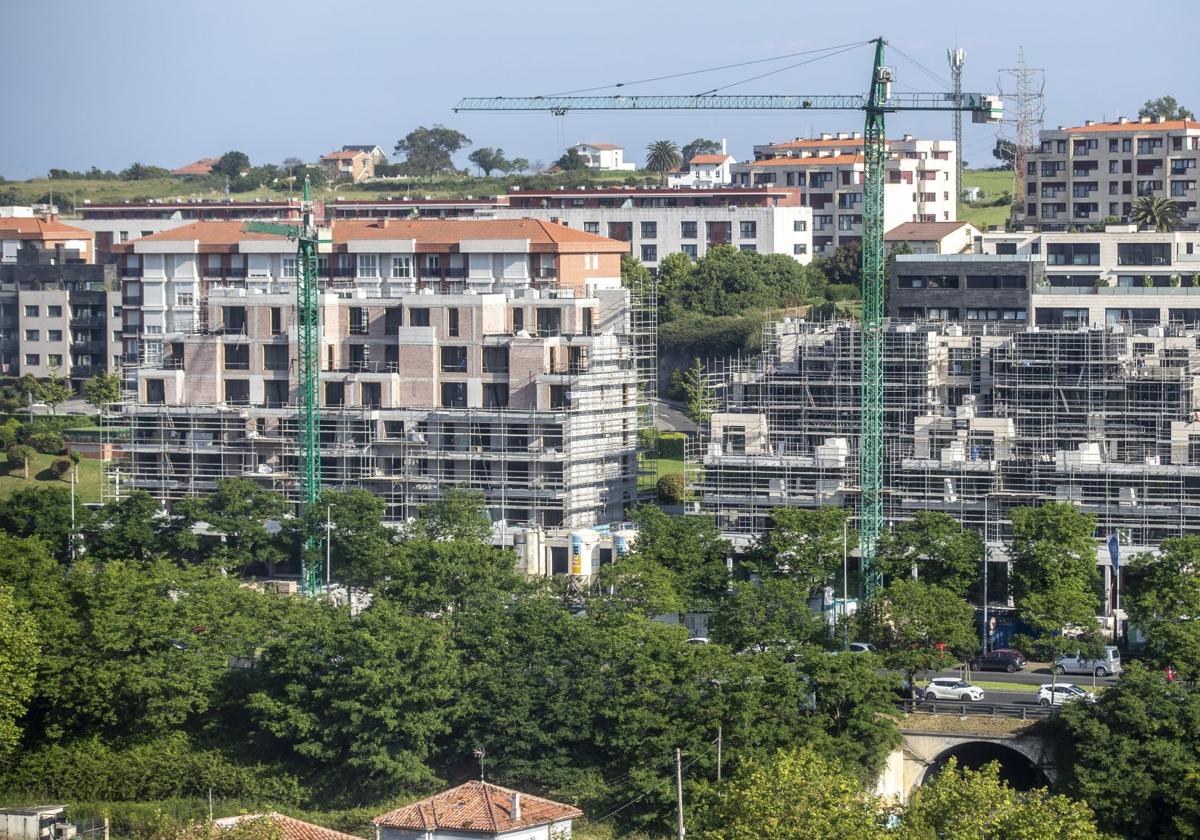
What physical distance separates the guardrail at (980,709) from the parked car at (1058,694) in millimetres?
456

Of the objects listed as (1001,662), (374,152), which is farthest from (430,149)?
(1001,662)

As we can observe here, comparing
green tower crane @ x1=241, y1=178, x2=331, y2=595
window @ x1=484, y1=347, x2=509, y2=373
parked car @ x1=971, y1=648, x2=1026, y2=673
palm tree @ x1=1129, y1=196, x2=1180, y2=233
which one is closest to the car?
parked car @ x1=971, y1=648, x2=1026, y2=673

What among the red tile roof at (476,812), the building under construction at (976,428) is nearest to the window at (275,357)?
the building under construction at (976,428)

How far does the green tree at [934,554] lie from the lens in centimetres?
5969

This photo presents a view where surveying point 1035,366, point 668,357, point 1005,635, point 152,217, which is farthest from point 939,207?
point 1005,635

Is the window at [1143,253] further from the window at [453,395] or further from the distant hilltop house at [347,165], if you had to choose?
the distant hilltop house at [347,165]

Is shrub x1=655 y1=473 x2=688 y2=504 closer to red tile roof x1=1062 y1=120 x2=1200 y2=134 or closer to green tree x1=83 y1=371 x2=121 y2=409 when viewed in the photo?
green tree x1=83 y1=371 x2=121 y2=409

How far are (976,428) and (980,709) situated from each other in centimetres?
1710

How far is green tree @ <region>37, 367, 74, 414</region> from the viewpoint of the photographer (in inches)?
3713

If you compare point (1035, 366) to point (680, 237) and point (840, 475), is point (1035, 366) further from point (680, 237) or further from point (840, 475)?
point (680, 237)

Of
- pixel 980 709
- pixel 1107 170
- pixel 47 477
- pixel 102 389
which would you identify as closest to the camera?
pixel 980 709

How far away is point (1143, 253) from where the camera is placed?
89188mm

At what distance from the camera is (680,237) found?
10925 cm

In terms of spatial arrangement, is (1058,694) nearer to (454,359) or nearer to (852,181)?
(454,359)
